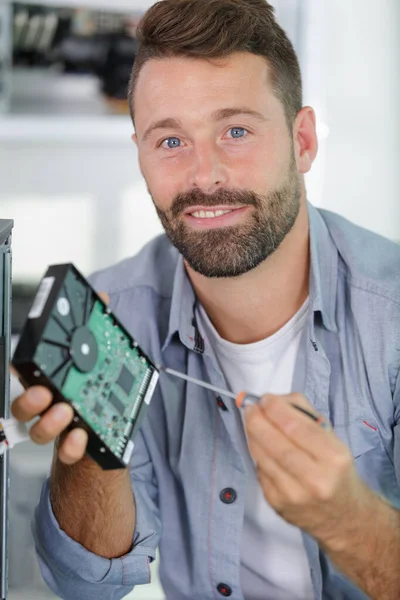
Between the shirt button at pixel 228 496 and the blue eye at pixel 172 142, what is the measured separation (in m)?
0.57

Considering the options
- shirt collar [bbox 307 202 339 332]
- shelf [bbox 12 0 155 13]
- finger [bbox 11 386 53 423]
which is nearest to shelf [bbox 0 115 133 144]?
shelf [bbox 12 0 155 13]

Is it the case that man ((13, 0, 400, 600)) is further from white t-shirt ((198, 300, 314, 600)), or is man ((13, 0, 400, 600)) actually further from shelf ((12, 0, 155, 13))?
shelf ((12, 0, 155, 13))

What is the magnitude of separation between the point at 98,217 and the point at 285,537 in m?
1.49

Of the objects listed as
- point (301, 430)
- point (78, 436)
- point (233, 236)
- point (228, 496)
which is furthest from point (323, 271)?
point (78, 436)

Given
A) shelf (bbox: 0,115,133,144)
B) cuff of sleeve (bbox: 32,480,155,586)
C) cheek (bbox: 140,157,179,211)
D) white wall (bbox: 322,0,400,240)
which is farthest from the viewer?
white wall (bbox: 322,0,400,240)

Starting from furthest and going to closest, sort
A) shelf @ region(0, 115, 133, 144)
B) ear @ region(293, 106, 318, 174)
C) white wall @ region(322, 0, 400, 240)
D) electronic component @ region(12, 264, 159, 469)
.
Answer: white wall @ region(322, 0, 400, 240), shelf @ region(0, 115, 133, 144), ear @ region(293, 106, 318, 174), electronic component @ region(12, 264, 159, 469)

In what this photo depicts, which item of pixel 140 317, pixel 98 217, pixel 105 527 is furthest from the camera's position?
pixel 98 217

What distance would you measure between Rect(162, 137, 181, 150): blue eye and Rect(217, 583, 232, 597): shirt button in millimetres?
724

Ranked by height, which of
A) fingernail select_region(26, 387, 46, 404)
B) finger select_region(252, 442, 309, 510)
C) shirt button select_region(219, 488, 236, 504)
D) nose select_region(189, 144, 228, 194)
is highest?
nose select_region(189, 144, 228, 194)

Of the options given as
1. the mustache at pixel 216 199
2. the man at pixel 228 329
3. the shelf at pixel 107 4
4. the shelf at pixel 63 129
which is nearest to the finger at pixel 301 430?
the man at pixel 228 329

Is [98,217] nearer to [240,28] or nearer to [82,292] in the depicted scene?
[240,28]

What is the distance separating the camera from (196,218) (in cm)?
130

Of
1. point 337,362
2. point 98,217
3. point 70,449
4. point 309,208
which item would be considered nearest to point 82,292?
point 70,449

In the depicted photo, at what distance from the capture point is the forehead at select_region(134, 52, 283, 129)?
1.24 meters
